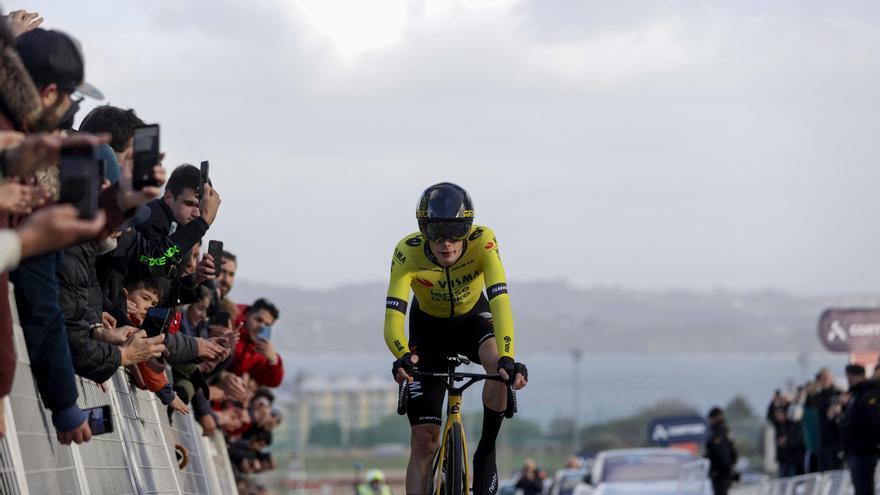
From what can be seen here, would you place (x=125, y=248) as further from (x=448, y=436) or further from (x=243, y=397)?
(x=243, y=397)

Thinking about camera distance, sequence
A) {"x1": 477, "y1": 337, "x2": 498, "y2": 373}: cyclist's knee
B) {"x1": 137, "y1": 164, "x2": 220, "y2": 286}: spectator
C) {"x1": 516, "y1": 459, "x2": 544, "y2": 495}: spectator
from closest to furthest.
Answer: {"x1": 137, "y1": 164, "x2": 220, "y2": 286}: spectator
{"x1": 477, "y1": 337, "x2": 498, "y2": 373}: cyclist's knee
{"x1": 516, "y1": 459, "x2": 544, "y2": 495}: spectator

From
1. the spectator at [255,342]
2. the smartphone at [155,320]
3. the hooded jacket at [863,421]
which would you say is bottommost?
the hooded jacket at [863,421]

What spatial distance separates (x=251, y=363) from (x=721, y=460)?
11.2m

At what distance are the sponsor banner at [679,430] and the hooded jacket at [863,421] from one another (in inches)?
1855

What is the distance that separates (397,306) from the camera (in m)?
10.6

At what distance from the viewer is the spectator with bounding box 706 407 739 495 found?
24297 millimetres

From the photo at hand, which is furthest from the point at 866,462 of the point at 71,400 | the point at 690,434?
the point at 690,434

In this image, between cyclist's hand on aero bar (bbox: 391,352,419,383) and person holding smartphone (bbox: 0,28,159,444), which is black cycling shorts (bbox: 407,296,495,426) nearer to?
cyclist's hand on aero bar (bbox: 391,352,419,383)

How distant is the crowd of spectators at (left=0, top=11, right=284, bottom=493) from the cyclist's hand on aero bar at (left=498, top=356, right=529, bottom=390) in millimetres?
1715

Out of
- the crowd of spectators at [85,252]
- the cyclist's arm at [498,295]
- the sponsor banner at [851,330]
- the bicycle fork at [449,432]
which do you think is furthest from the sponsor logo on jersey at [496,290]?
the sponsor banner at [851,330]

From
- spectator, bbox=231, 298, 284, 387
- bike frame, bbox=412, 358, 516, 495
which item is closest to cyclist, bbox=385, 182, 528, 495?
bike frame, bbox=412, 358, 516, 495

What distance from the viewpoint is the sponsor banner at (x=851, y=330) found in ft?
112

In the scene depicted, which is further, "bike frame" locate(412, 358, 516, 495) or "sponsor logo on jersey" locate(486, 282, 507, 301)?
"sponsor logo on jersey" locate(486, 282, 507, 301)

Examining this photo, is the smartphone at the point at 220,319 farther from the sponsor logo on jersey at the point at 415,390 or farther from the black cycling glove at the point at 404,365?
the black cycling glove at the point at 404,365
